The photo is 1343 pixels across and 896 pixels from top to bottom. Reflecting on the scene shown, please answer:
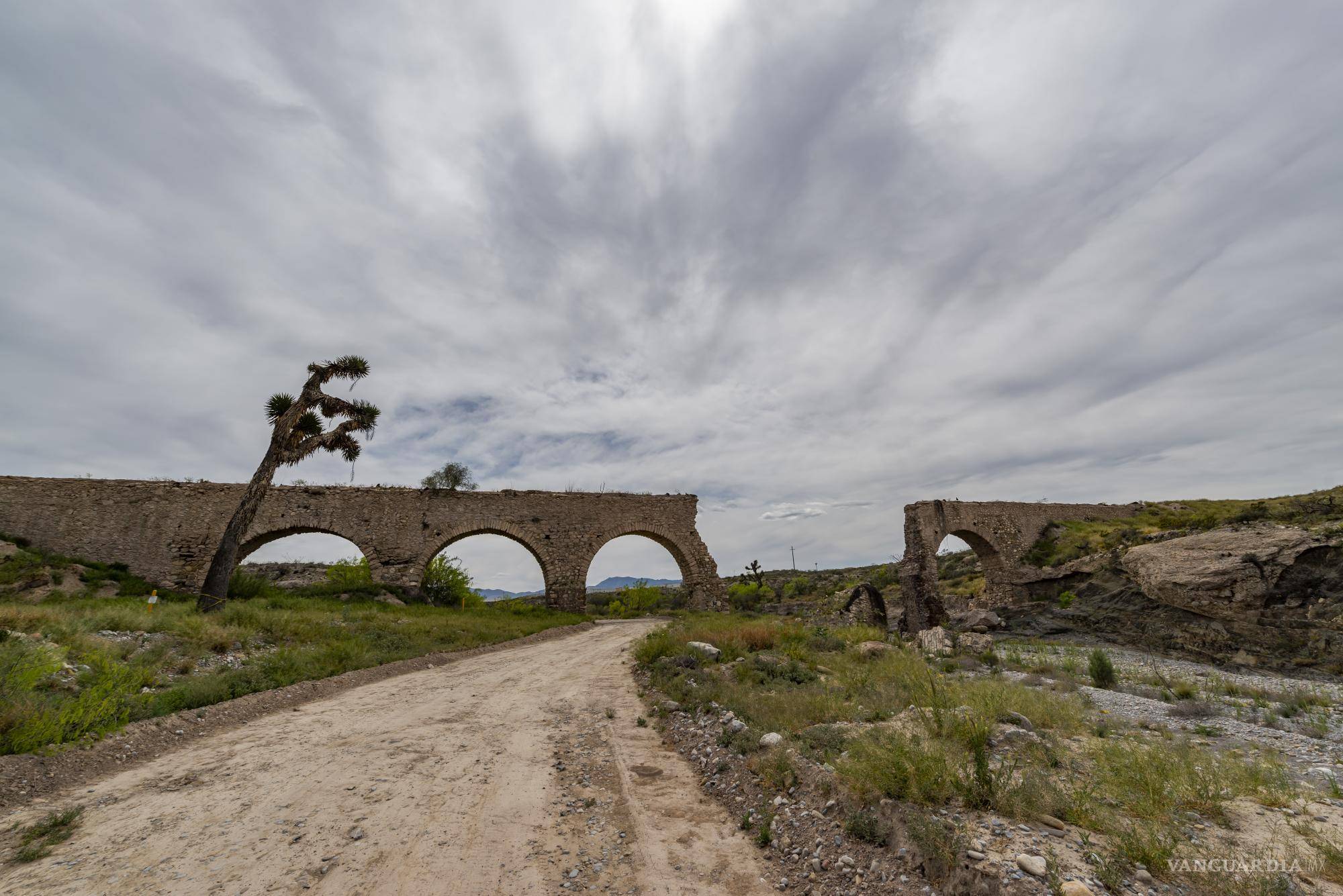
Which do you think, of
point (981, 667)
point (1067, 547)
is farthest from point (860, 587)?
→ point (1067, 547)

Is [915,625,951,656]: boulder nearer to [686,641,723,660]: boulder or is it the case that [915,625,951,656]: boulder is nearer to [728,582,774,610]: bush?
[686,641,723,660]: boulder

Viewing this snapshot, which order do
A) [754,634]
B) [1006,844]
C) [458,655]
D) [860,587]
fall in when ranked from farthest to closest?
[860,587] → [458,655] → [754,634] → [1006,844]

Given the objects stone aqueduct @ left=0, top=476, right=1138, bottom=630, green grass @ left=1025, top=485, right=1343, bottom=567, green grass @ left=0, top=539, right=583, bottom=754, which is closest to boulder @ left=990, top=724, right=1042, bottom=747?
green grass @ left=0, top=539, right=583, bottom=754

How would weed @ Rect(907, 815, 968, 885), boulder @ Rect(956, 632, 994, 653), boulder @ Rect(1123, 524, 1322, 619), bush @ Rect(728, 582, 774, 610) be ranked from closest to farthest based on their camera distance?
1. weed @ Rect(907, 815, 968, 885)
2. boulder @ Rect(1123, 524, 1322, 619)
3. boulder @ Rect(956, 632, 994, 653)
4. bush @ Rect(728, 582, 774, 610)

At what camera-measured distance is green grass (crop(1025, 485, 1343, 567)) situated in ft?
43.8

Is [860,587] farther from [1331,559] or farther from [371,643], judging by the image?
[371,643]

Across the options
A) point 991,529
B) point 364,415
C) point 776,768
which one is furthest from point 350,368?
point 991,529

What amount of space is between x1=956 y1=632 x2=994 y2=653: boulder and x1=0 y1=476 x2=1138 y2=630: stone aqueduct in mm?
1288

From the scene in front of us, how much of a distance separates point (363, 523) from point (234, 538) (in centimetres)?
706

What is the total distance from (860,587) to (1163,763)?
14.7 metres

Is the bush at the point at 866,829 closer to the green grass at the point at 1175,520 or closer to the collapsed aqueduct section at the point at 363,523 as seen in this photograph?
the green grass at the point at 1175,520

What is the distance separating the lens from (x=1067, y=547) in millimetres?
23062

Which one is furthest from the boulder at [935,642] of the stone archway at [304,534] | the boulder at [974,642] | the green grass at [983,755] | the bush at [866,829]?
the stone archway at [304,534]

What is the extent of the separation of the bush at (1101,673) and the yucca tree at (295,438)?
59.8ft
